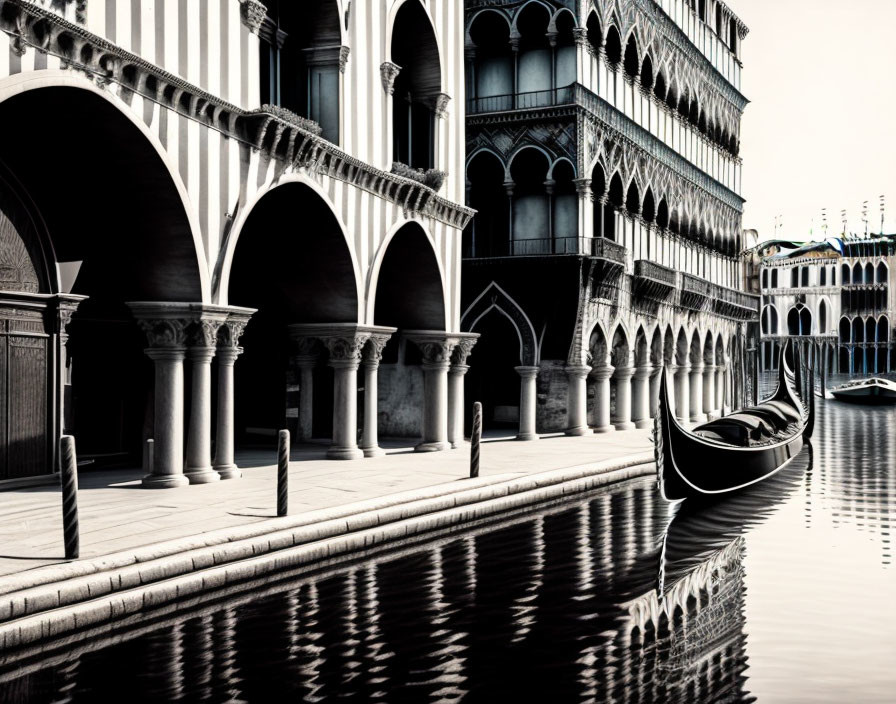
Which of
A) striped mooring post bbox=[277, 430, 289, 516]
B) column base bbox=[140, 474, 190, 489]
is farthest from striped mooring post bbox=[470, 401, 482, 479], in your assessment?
striped mooring post bbox=[277, 430, 289, 516]

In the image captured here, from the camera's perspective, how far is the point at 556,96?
2748 centimetres

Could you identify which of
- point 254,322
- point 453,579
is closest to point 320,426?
point 254,322

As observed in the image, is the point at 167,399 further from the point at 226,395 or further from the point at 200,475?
the point at 226,395

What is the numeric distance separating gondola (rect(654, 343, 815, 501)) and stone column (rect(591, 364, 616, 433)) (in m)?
4.65

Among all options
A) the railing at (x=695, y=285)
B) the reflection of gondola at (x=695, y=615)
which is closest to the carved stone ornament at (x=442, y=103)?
the reflection of gondola at (x=695, y=615)

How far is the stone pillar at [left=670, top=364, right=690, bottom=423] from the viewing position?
36.6m

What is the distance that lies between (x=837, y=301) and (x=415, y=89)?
3168 inches

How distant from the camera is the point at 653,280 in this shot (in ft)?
105

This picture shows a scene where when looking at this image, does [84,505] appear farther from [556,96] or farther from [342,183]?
[556,96]

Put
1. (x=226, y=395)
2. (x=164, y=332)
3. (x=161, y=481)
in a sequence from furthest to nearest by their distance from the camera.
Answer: (x=226, y=395), (x=164, y=332), (x=161, y=481)

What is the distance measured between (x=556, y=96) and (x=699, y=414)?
15.9 metres

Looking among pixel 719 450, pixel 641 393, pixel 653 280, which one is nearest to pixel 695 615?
pixel 719 450

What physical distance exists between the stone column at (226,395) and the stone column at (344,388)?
3.33 metres

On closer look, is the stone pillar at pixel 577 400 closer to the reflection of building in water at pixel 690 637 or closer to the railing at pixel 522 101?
the railing at pixel 522 101
